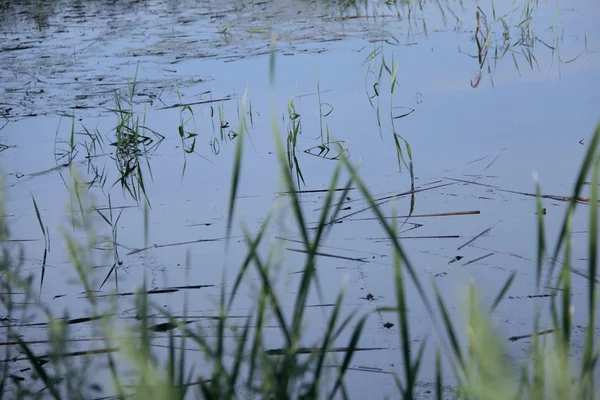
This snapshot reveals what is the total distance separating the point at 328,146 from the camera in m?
Result: 2.91

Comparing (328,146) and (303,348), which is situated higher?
(328,146)

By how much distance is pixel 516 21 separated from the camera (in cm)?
459

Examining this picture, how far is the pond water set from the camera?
1926 millimetres

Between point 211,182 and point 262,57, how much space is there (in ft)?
5.98

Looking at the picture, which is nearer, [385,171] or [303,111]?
[385,171]

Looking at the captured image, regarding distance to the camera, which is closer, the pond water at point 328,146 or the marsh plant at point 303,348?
the marsh plant at point 303,348

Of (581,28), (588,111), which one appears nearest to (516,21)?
(581,28)

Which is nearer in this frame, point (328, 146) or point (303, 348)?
point (303, 348)

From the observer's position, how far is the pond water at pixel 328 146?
193 cm

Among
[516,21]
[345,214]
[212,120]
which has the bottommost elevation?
[345,214]

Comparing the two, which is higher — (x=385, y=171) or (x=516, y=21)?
(x=516, y=21)

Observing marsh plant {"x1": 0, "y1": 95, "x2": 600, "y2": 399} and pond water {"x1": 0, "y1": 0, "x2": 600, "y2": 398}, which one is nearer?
marsh plant {"x1": 0, "y1": 95, "x2": 600, "y2": 399}

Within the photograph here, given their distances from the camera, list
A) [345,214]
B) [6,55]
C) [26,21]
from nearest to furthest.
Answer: [345,214], [6,55], [26,21]

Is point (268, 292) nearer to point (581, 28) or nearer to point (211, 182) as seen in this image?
point (211, 182)
